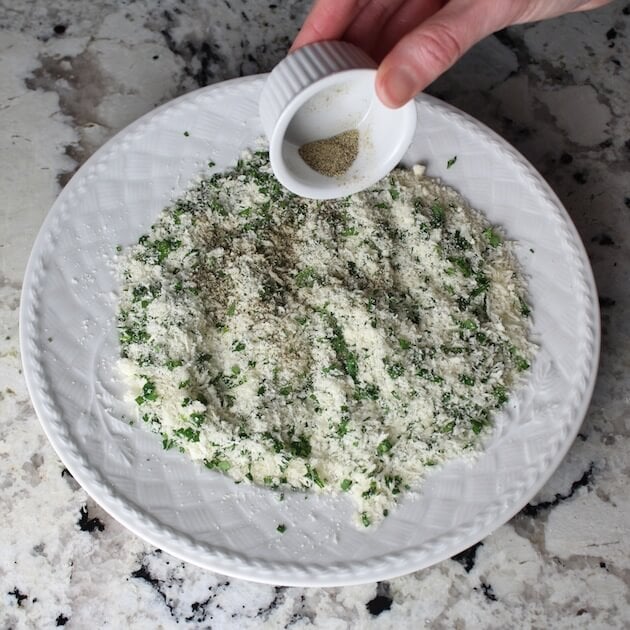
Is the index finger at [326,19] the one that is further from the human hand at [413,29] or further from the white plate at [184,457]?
the white plate at [184,457]

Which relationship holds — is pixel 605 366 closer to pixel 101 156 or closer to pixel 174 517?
pixel 174 517

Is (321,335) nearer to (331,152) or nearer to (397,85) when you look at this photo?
(331,152)

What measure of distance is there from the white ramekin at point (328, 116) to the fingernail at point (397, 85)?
7cm

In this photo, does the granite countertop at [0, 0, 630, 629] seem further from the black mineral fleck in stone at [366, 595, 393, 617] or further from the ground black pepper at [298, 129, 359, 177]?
the ground black pepper at [298, 129, 359, 177]

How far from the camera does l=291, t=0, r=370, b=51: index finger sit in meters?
1.30

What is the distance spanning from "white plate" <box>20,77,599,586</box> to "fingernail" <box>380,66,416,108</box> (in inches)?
14.5

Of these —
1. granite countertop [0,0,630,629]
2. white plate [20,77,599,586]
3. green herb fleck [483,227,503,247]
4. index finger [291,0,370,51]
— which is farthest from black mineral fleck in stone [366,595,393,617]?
index finger [291,0,370,51]

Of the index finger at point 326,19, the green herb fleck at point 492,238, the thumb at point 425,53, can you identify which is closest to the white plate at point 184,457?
the green herb fleck at point 492,238

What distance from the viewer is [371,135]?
1.25 meters

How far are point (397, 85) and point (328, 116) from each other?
0.20m

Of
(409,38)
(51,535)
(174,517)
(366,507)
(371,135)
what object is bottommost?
(51,535)

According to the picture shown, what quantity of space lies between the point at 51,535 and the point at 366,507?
1.97ft

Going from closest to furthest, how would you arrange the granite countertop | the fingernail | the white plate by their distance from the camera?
the fingernail → the white plate → the granite countertop

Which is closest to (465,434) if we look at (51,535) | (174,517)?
(174,517)
